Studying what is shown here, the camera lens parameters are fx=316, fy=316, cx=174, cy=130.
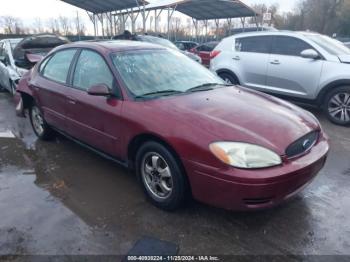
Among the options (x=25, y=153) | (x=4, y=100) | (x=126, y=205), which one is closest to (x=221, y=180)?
(x=126, y=205)

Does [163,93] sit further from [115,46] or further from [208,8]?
[208,8]

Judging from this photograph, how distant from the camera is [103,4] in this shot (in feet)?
85.9

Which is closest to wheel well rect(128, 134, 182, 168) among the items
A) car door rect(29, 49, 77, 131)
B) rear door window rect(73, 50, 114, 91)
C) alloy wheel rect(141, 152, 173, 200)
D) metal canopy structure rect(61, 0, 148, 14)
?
alloy wheel rect(141, 152, 173, 200)

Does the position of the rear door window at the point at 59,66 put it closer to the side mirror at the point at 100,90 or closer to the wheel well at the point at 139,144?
the side mirror at the point at 100,90

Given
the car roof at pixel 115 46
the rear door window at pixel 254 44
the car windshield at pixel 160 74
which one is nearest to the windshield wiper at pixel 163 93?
the car windshield at pixel 160 74

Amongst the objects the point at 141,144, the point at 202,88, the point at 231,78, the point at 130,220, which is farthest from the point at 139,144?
the point at 231,78

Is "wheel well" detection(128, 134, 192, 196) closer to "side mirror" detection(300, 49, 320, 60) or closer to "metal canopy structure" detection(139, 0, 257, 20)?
"side mirror" detection(300, 49, 320, 60)

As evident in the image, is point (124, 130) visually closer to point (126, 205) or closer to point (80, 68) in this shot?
point (126, 205)

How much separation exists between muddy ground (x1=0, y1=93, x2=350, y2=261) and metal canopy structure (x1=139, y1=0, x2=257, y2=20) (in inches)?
788

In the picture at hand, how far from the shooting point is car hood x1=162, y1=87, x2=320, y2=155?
2.68m

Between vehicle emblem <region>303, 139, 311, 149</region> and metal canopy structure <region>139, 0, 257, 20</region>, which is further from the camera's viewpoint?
metal canopy structure <region>139, 0, 257, 20</region>

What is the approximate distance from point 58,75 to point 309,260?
3801 mm

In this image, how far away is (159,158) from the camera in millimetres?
3053

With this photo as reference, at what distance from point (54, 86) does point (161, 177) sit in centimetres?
231
